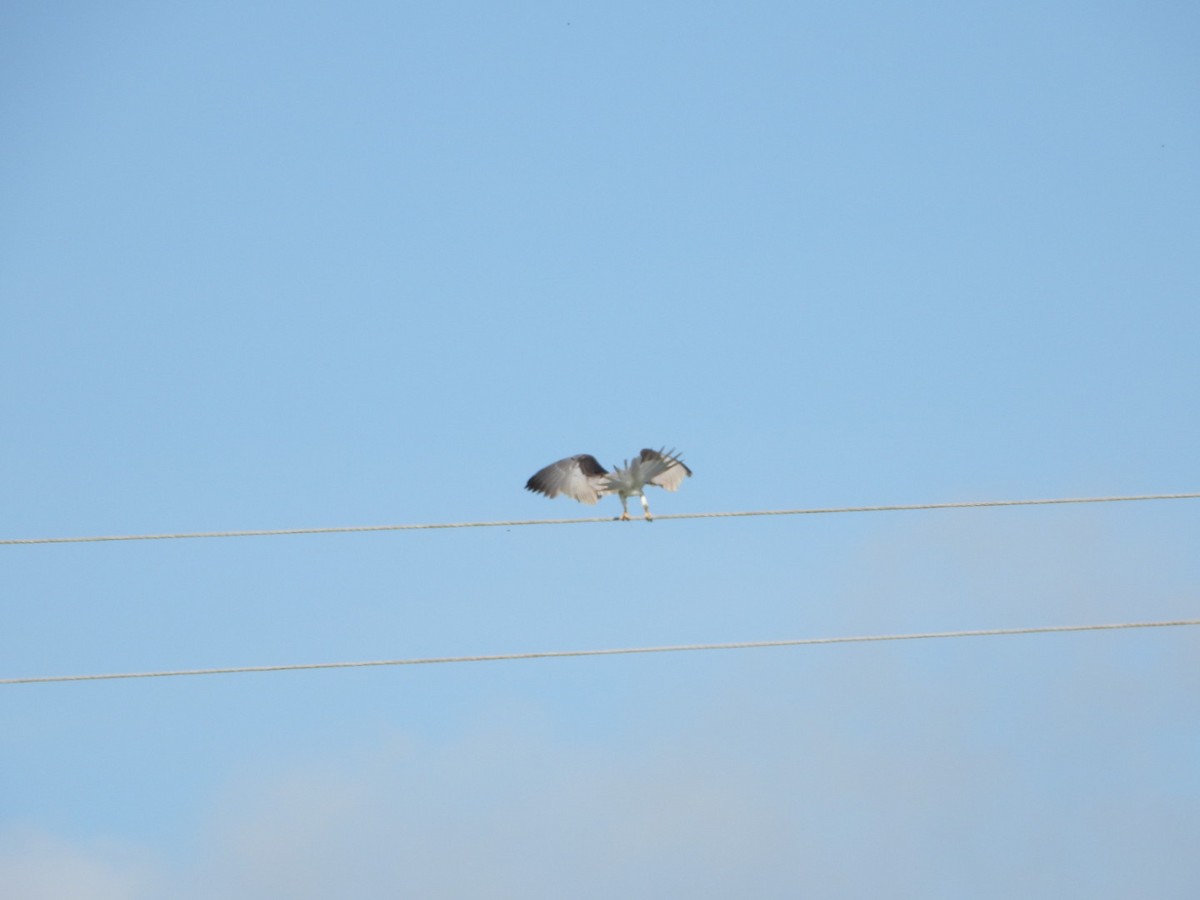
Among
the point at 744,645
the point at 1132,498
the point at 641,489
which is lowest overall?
the point at 744,645

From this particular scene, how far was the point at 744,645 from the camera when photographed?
18000mm

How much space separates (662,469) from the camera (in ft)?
84.0

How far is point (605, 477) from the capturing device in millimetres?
25641

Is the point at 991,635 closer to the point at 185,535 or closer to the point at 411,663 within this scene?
the point at 411,663

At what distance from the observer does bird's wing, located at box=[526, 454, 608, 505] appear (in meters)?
25.8

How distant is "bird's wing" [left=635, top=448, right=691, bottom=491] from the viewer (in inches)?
992

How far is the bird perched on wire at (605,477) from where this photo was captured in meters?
25.2

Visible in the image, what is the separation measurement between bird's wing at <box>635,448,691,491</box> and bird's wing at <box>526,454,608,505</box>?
66cm

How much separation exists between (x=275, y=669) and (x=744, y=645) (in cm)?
423

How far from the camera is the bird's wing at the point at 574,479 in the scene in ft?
84.6

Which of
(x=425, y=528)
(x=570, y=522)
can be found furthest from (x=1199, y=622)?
(x=425, y=528)

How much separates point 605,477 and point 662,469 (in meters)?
0.74

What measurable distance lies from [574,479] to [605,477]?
59 centimetres

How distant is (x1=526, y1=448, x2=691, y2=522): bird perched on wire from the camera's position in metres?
25.2
